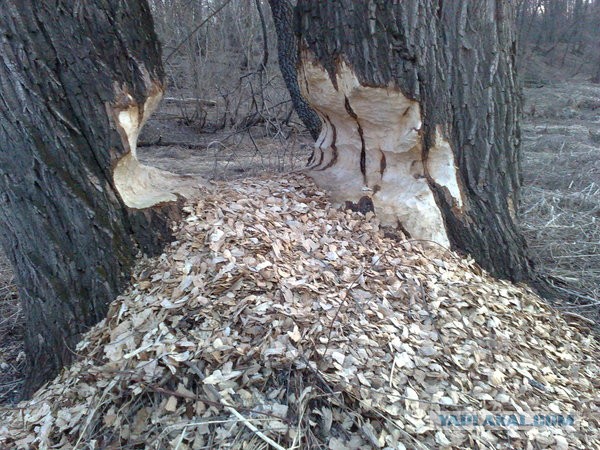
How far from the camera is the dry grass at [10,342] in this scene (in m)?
2.72

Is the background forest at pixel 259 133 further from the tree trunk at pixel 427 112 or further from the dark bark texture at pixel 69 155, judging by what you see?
the dark bark texture at pixel 69 155

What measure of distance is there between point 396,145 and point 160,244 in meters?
1.29

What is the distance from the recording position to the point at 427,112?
2617mm

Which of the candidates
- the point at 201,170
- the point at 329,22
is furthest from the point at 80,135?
the point at 201,170

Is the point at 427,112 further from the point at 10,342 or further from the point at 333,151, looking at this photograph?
the point at 10,342

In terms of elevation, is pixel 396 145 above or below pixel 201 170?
above

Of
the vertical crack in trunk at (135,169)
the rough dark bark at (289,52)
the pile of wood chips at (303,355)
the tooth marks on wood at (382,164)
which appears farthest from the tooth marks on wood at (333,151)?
the rough dark bark at (289,52)

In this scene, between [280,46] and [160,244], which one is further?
[280,46]

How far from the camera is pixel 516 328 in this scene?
95.5 inches

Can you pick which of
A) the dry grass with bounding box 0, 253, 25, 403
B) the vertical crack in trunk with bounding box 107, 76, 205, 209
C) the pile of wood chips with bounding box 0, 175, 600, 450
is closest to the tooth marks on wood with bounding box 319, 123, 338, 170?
the pile of wood chips with bounding box 0, 175, 600, 450

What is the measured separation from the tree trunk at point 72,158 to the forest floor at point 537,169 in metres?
0.70

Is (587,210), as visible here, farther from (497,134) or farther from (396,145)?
(396,145)

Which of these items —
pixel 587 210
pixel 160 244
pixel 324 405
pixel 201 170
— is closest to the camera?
pixel 324 405

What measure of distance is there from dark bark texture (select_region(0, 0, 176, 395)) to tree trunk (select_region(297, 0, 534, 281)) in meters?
0.90
